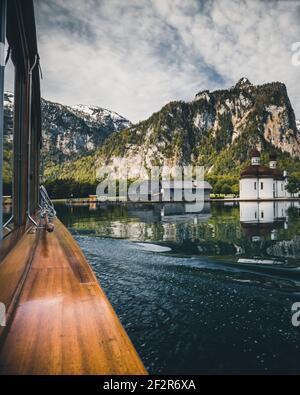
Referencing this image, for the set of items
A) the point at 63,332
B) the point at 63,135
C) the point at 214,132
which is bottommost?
the point at 63,332

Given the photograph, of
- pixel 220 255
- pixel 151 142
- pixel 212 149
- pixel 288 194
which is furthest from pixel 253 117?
pixel 220 255

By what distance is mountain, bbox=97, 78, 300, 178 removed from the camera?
377 ft

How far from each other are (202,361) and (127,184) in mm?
73086

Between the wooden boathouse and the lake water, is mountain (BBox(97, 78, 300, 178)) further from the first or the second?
the wooden boathouse

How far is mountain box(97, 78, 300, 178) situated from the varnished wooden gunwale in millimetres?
107533

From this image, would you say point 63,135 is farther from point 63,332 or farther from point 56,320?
point 63,332

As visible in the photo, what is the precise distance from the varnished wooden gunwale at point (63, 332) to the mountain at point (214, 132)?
108m

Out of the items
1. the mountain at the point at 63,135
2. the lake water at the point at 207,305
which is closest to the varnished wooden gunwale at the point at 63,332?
the lake water at the point at 207,305

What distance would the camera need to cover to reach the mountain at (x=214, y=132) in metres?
115

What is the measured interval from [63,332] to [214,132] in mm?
145187

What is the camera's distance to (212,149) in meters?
128

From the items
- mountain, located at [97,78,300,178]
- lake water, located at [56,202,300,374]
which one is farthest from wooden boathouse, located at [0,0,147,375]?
mountain, located at [97,78,300,178]

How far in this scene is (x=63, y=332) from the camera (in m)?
1.21

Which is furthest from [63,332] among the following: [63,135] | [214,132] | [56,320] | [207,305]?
[63,135]
